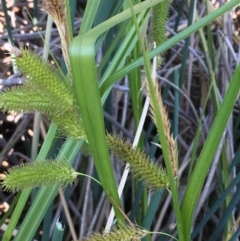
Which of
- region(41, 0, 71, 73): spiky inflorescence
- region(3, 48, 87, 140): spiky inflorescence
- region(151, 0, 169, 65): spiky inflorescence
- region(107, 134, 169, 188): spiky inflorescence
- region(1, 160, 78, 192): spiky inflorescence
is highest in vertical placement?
region(41, 0, 71, 73): spiky inflorescence

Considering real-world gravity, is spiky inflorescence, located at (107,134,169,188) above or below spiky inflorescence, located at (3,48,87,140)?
below

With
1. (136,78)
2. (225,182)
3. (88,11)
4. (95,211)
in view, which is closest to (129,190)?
(95,211)

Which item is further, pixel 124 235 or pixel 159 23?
pixel 159 23

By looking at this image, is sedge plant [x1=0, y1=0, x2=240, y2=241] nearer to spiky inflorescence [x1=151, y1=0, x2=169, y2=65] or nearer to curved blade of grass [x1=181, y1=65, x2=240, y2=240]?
curved blade of grass [x1=181, y1=65, x2=240, y2=240]

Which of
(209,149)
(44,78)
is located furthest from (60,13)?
(209,149)

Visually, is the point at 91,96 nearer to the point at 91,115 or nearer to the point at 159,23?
the point at 91,115

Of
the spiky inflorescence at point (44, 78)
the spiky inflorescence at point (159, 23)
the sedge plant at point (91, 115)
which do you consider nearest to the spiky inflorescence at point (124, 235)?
the sedge plant at point (91, 115)

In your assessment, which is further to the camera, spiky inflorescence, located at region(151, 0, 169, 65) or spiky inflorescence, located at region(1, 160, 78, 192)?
spiky inflorescence, located at region(151, 0, 169, 65)

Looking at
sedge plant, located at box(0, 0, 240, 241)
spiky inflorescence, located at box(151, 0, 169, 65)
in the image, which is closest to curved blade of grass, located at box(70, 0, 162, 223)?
sedge plant, located at box(0, 0, 240, 241)
